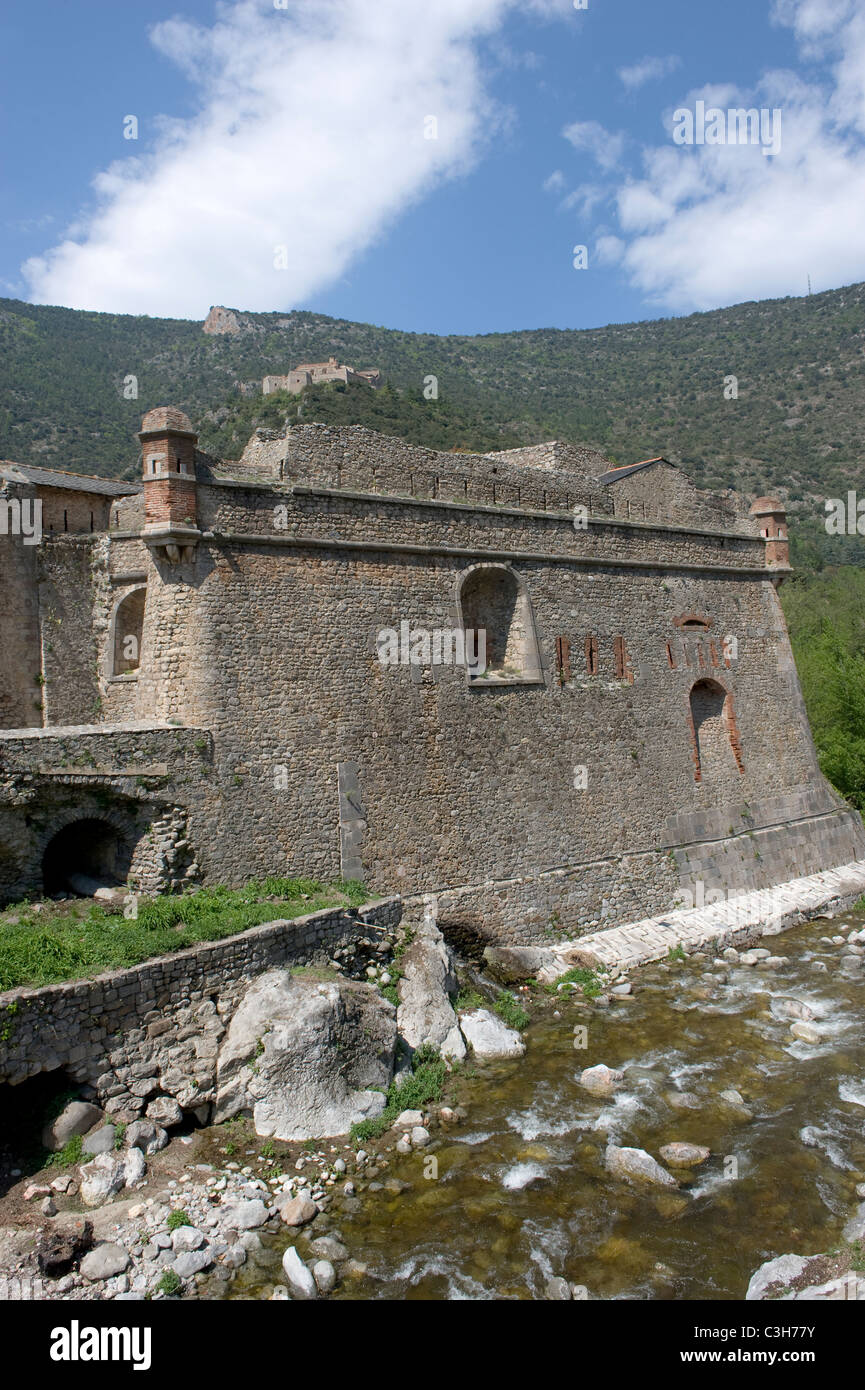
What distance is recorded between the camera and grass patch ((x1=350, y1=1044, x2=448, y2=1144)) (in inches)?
409

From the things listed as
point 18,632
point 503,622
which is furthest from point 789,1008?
point 18,632

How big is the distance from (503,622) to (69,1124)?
12.0 metres

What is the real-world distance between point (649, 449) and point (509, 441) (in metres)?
18.1

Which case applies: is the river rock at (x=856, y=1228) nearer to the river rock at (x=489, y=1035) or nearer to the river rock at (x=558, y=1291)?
the river rock at (x=558, y=1291)

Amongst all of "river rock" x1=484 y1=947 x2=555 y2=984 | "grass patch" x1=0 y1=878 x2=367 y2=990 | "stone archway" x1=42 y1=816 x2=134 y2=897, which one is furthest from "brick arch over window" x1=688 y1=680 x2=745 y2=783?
"stone archway" x1=42 y1=816 x2=134 y2=897

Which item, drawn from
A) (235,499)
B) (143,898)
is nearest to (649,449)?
(235,499)

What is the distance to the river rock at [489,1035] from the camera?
12.7 meters

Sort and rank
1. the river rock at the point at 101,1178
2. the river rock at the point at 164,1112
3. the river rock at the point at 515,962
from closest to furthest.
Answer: the river rock at the point at 101,1178 → the river rock at the point at 164,1112 → the river rock at the point at 515,962

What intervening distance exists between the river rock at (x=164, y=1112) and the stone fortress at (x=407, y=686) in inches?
132

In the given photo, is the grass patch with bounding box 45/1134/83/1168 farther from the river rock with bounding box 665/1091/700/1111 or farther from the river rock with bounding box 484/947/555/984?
the river rock with bounding box 665/1091/700/1111

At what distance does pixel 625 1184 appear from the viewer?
9.85 meters

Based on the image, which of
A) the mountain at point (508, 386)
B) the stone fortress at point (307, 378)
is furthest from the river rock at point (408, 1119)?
the stone fortress at point (307, 378)
